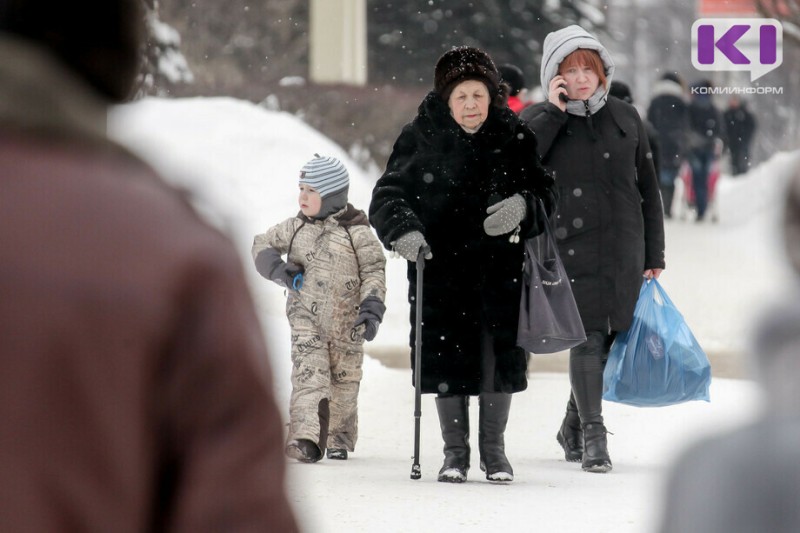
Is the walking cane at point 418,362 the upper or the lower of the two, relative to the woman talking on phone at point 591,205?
lower

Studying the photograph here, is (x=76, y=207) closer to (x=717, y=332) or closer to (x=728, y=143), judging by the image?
(x=717, y=332)

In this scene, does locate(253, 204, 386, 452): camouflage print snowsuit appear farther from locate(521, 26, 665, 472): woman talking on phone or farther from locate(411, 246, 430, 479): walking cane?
locate(521, 26, 665, 472): woman talking on phone

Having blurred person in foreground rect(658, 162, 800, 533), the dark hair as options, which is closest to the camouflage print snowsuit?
the dark hair

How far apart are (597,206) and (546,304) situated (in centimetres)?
65

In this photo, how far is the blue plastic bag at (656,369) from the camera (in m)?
7.49

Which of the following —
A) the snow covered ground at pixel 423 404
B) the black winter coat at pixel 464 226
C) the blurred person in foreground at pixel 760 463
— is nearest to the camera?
the blurred person in foreground at pixel 760 463

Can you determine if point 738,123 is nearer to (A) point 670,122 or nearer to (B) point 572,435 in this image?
(A) point 670,122

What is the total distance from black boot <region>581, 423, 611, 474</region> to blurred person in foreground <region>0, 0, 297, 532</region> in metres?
6.04

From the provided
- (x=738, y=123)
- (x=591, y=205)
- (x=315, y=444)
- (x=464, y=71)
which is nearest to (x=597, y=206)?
(x=591, y=205)

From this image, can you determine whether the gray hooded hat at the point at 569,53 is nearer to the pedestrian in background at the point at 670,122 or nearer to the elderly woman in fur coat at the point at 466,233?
the elderly woman in fur coat at the point at 466,233

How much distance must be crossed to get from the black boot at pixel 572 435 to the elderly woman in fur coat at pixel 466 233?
32.8 inches

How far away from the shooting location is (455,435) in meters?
7.03

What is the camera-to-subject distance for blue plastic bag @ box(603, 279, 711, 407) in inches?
295

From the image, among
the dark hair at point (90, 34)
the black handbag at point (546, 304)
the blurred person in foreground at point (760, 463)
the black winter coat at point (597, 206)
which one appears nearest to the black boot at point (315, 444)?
the black handbag at point (546, 304)
